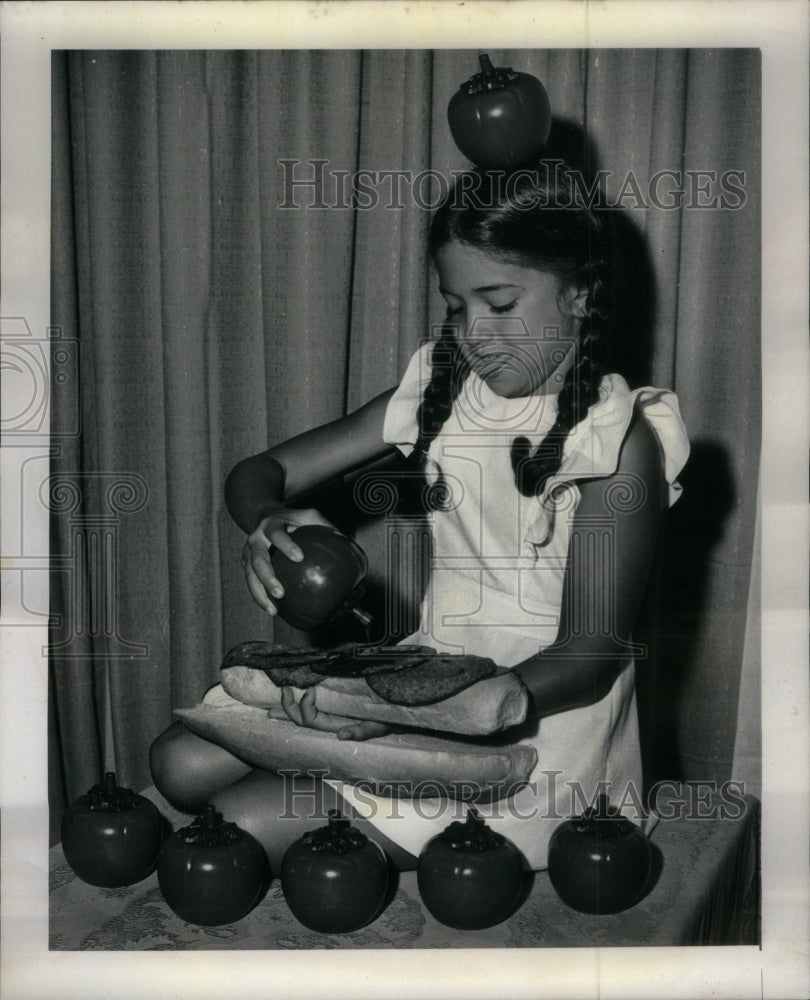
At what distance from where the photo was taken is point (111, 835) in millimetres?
1354

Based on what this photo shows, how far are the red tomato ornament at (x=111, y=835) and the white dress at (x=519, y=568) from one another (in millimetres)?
265

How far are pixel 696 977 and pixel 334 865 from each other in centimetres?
52

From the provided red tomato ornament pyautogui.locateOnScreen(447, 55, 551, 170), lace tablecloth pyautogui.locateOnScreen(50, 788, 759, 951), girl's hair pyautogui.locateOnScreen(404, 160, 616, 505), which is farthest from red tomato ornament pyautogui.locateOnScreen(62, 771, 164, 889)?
red tomato ornament pyautogui.locateOnScreen(447, 55, 551, 170)

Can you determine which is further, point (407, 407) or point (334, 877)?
point (407, 407)

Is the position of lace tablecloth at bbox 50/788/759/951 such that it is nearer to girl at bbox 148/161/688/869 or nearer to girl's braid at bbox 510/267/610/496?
girl at bbox 148/161/688/869

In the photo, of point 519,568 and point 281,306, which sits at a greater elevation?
point 281,306

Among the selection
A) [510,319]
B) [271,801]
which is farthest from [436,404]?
[271,801]

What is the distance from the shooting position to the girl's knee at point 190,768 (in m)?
1.40

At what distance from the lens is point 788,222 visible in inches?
54.9

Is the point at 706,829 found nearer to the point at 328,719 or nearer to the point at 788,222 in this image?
the point at 328,719

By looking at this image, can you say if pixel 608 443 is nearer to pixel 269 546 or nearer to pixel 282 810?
pixel 269 546

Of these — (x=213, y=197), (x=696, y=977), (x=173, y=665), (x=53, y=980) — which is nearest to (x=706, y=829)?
(x=696, y=977)

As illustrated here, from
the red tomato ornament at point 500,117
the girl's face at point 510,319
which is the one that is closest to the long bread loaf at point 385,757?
the girl's face at point 510,319

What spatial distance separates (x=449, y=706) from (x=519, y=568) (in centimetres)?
20
